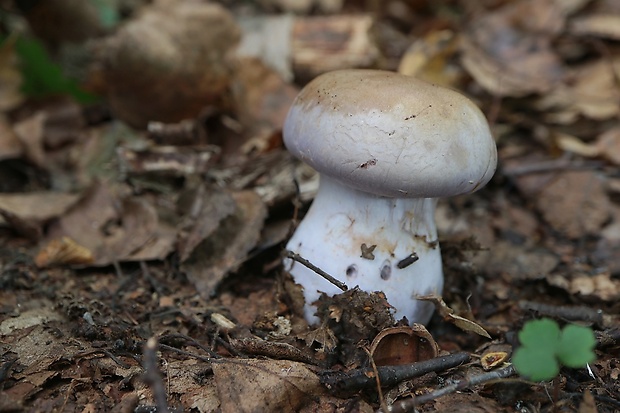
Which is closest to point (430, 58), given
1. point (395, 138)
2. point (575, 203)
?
point (575, 203)

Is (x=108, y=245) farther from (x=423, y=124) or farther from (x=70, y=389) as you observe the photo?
(x=423, y=124)

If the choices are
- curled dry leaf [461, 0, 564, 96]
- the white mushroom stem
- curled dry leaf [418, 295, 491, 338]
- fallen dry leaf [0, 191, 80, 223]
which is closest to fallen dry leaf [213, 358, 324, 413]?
the white mushroom stem

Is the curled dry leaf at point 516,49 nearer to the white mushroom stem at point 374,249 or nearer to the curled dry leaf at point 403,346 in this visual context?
the white mushroom stem at point 374,249

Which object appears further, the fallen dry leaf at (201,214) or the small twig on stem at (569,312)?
the fallen dry leaf at (201,214)

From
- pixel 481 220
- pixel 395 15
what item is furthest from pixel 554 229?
pixel 395 15

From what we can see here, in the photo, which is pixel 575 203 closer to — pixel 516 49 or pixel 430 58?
pixel 430 58

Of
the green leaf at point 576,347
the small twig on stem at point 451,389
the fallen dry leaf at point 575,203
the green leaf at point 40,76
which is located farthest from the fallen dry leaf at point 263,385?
the green leaf at point 40,76
